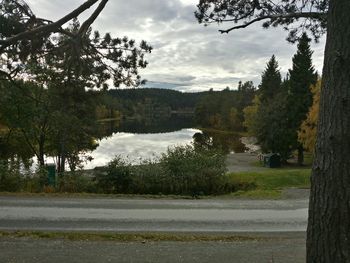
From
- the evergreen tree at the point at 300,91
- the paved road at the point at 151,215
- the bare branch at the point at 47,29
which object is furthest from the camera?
the evergreen tree at the point at 300,91

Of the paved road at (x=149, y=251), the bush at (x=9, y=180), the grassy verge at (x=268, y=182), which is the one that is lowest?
the paved road at (x=149, y=251)

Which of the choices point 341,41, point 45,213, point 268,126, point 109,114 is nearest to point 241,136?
point 268,126

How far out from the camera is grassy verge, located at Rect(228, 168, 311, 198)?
643 inches

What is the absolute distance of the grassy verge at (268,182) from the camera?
53.6 feet

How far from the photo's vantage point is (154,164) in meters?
18.0

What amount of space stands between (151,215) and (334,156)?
841 cm

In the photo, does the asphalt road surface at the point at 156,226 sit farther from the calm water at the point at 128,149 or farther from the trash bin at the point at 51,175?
the calm water at the point at 128,149

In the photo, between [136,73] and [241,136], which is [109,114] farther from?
[136,73]

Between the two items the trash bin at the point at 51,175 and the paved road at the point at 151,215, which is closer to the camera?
the paved road at the point at 151,215

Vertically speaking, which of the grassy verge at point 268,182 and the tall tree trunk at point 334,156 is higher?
the tall tree trunk at point 334,156

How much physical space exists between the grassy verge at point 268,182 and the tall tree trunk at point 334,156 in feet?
38.7

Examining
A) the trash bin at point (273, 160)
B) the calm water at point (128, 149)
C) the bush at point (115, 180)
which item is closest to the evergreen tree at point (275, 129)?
the trash bin at point (273, 160)

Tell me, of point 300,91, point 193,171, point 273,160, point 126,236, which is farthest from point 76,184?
point 300,91

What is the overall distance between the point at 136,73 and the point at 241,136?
89587 millimetres
